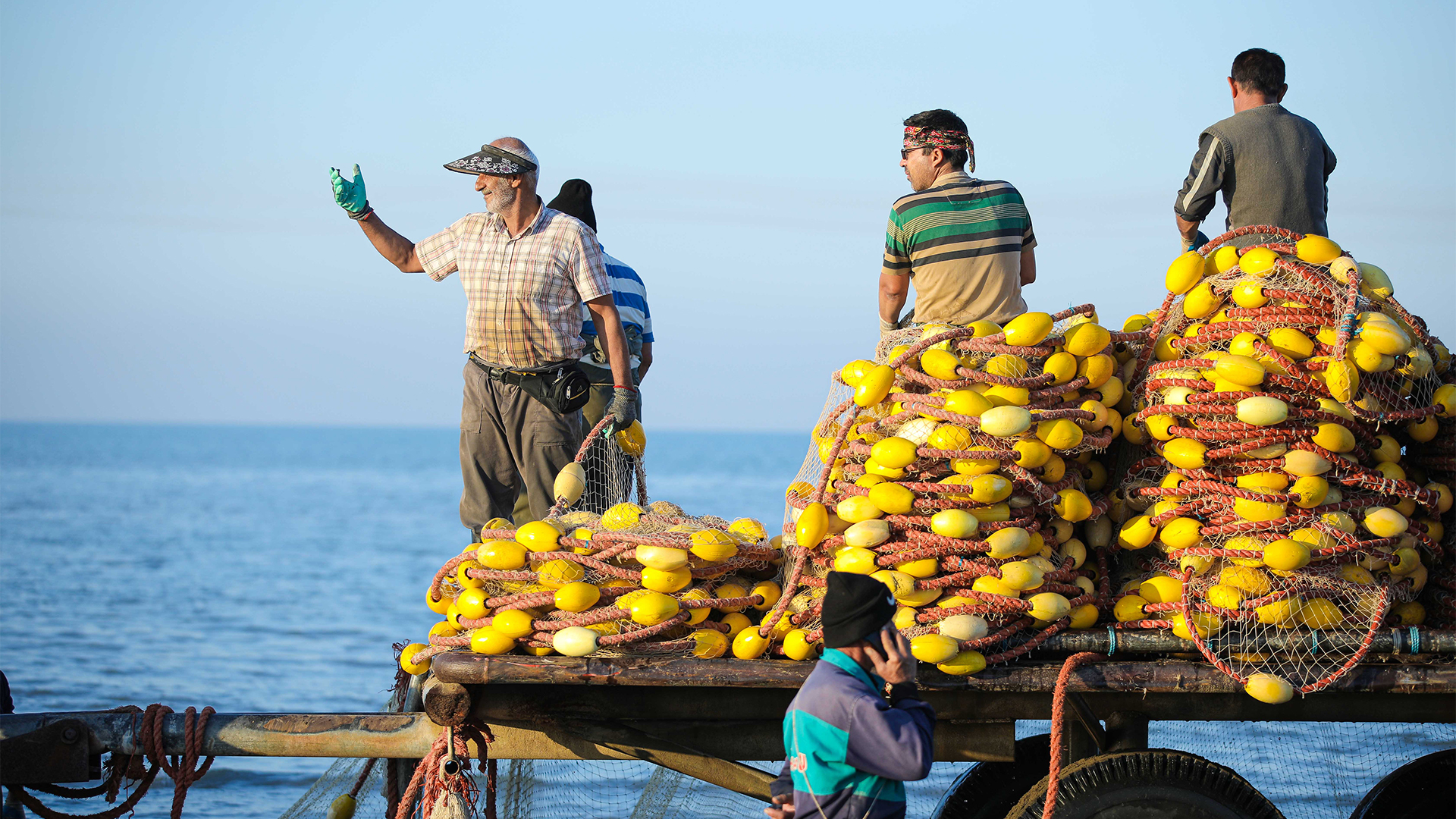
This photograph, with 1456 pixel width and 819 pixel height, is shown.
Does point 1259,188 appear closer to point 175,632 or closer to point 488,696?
point 488,696

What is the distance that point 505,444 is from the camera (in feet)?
18.4

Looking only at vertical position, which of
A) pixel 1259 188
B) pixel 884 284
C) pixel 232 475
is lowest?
pixel 232 475

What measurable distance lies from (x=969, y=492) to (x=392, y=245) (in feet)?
10.6

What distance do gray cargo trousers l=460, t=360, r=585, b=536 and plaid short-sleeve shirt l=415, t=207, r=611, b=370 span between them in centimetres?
17

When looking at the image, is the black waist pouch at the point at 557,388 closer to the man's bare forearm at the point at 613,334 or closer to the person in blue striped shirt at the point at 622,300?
the man's bare forearm at the point at 613,334

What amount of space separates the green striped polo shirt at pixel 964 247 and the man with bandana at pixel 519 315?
4.70 ft

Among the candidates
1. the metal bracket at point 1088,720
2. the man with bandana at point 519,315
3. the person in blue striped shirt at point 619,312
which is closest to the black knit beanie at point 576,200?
the person in blue striped shirt at point 619,312

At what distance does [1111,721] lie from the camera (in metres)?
4.03

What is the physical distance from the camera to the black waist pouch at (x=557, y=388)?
541 cm

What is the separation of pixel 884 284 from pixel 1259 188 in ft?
4.89

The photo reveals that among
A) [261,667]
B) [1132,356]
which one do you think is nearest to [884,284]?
[1132,356]

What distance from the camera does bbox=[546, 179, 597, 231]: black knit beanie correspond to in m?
6.70

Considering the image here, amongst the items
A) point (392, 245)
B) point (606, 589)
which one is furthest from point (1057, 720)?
point (392, 245)

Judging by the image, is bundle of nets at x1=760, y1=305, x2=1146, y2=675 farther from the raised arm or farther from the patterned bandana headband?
the raised arm
